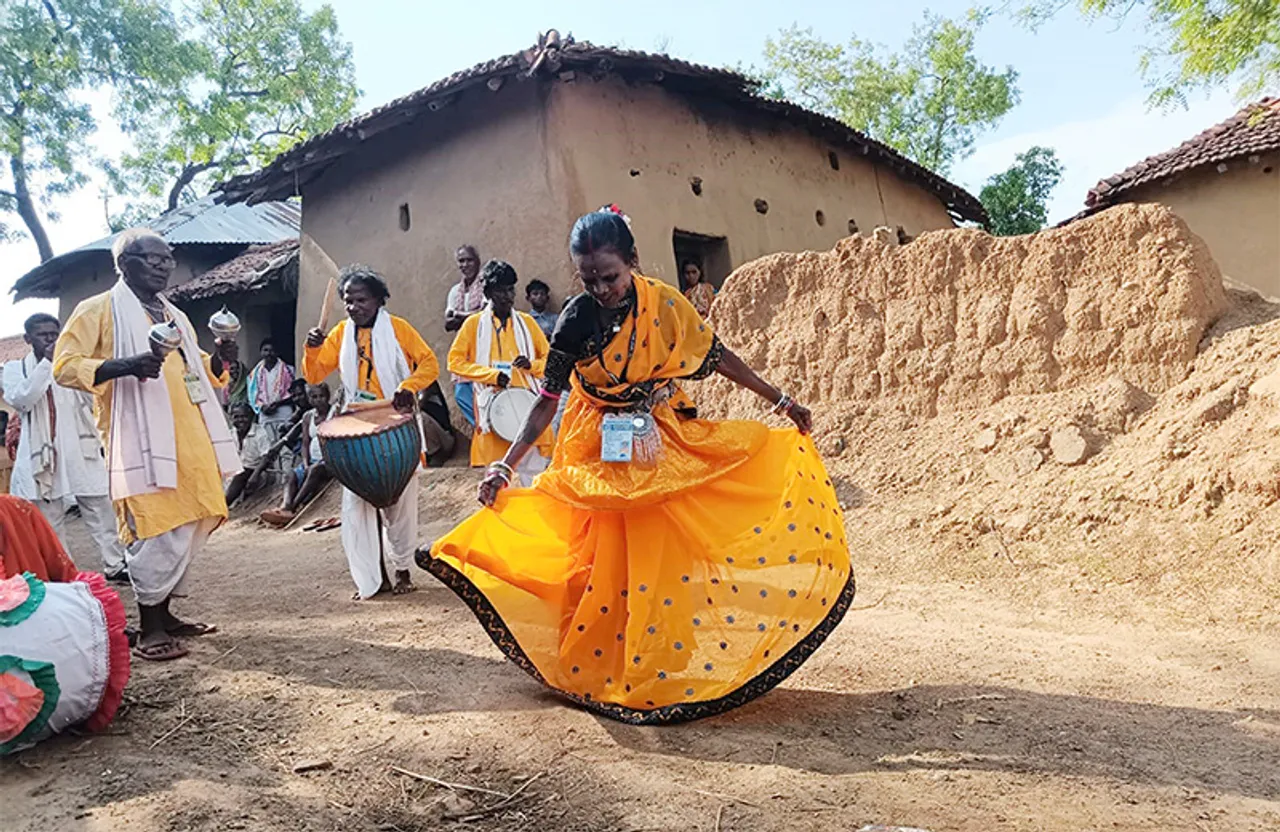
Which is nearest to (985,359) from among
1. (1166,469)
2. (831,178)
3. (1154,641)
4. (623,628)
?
(1166,469)

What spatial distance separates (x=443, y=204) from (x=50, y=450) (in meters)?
5.07

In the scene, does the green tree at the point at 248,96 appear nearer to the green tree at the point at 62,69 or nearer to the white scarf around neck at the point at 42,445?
the green tree at the point at 62,69

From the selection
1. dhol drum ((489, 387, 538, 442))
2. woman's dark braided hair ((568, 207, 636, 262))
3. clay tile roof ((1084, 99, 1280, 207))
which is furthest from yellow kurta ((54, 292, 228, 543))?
clay tile roof ((1084, 99, 1280, 207))

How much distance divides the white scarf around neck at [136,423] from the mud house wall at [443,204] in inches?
211

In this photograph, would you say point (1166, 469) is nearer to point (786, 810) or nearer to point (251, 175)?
point (786, 810)

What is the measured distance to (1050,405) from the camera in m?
5.62

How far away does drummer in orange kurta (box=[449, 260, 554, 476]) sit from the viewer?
637cm

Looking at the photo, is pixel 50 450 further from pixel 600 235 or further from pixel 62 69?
pixel 62 69

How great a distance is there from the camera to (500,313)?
6.52 meters

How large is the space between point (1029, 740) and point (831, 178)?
11507 millimetres

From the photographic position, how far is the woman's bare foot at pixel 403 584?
17.9 ft

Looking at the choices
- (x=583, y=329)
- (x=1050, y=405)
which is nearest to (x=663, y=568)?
(x=583, y=329)

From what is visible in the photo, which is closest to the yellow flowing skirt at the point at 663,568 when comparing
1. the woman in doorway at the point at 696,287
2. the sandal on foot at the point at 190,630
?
the sandal on foot at the point at 190,630

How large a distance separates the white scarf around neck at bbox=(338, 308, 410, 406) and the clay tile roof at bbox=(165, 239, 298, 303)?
28.3ft
